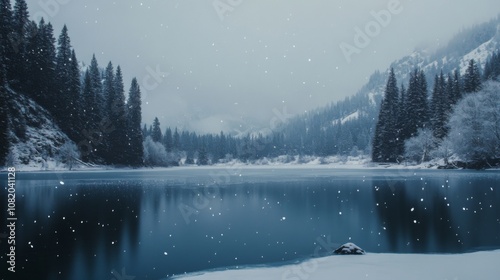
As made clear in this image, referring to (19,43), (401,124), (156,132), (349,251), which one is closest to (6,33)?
(19,43)

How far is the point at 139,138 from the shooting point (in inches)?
3425

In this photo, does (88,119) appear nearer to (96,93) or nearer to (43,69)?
(96,93)

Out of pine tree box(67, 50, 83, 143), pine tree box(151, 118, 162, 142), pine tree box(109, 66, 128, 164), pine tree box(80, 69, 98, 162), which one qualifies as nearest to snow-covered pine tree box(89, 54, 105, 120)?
pine tree box(80, 69, 98, 162)

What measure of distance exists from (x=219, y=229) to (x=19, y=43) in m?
67.4

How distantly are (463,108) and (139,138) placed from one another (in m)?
67.8

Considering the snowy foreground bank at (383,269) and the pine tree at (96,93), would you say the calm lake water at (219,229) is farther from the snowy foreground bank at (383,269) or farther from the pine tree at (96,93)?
the pine tree at (96,93)

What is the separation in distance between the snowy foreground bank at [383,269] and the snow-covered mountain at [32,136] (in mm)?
53765

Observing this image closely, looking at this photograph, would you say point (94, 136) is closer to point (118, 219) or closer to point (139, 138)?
point (139, 138)

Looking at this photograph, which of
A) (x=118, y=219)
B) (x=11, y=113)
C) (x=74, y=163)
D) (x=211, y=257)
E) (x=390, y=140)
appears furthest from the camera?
(x=390, y=140)

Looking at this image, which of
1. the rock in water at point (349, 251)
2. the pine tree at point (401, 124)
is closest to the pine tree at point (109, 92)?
the pine tree at point (401, 124)

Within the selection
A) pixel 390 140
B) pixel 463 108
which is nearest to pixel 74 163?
pixel 390 140

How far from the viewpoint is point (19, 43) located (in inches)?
2630

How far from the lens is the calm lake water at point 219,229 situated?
505 inches

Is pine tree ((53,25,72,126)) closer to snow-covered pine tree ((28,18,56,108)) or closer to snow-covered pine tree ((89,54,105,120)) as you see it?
snow-covered pine tree ((28,18,56,108))
